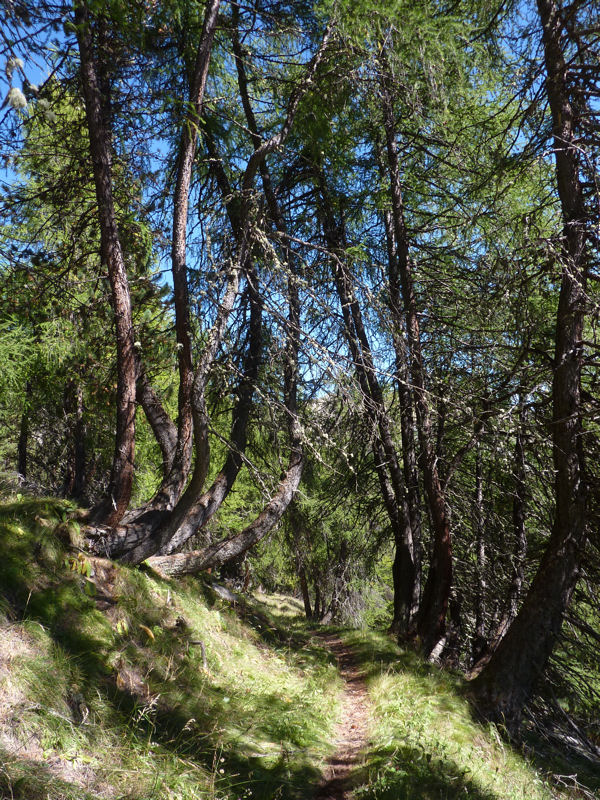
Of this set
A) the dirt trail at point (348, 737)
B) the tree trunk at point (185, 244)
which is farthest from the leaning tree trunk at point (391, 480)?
the tree trunk at point (185, 244)

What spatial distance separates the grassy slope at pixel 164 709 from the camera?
3.49 metres

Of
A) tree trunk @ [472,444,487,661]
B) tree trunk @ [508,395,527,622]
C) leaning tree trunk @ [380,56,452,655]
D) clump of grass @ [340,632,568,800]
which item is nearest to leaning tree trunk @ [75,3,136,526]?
clump of grass @ [340,632,568,800]

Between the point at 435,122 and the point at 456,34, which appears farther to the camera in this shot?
the point at 435,122

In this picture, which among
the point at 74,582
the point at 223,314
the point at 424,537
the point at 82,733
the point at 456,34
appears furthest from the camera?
the point at 424,537

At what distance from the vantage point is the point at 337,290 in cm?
926

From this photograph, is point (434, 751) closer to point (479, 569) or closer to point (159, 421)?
point (479, 569)

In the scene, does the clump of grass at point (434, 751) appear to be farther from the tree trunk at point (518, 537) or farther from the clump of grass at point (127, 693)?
the tree trunk at point (518, 537)

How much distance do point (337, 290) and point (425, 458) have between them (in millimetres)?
3104

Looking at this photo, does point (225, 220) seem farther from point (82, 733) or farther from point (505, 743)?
point (505, 743)

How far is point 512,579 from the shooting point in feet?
26.8

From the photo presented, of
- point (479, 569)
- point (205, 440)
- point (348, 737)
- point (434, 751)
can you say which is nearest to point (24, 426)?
point (205, 440)

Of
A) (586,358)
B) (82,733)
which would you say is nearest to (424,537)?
(586,358)

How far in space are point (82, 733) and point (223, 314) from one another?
393 centimetres

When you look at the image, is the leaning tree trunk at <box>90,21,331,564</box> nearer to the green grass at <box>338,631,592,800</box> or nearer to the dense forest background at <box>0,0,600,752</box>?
the dense forest background at <box>0,0,600,752</box>
